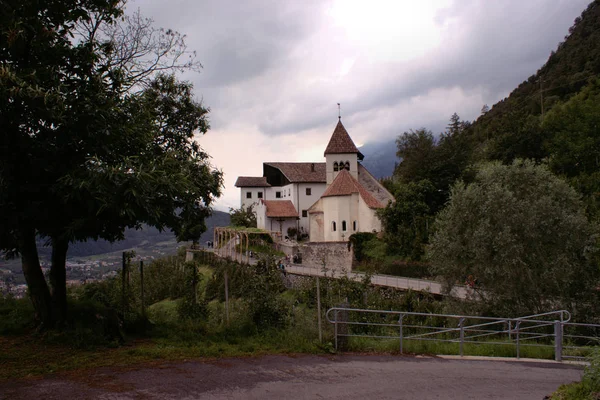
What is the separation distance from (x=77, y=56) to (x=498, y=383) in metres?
10.3

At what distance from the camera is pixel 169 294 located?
27.4 meters

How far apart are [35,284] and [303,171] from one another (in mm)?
50234

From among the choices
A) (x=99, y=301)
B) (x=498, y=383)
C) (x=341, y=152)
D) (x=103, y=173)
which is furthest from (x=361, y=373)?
(x=341, y=152)

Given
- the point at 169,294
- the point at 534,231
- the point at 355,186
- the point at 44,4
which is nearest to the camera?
the point at 44,4

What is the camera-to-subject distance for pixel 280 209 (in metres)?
52.6

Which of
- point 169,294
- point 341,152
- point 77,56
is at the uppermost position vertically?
point 341,152

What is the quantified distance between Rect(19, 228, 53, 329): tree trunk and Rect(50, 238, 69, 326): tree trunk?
15 cm

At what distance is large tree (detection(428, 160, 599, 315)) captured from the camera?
59.3ft

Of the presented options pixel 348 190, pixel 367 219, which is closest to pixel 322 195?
pixel 348 190

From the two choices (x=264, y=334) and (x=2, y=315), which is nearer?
(x=264, y=334)

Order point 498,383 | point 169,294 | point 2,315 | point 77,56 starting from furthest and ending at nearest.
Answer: point 169,294 → point 2,315 → point 77,56 → point 498,383

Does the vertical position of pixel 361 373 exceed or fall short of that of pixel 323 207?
it falls short

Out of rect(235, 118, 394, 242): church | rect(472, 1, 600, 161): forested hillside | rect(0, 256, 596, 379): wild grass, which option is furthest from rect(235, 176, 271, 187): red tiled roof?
rect(0, 256, 596, 379): wild grass

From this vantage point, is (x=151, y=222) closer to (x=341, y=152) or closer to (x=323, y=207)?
(x=323, y=207)
